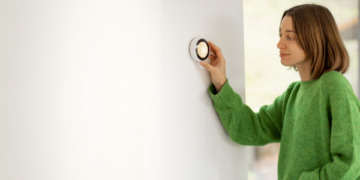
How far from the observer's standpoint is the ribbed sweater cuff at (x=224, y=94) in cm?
79

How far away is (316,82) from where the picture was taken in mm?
832

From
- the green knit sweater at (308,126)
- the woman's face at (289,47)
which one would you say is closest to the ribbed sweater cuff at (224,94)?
the green knit sweater at (308,126)

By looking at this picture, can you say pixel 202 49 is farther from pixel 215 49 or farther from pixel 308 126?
pixel 308 126

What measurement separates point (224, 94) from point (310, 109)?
244 millimetres

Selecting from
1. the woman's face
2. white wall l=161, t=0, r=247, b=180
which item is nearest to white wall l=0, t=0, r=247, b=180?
white wall l=161, t=0, r=247, b=180

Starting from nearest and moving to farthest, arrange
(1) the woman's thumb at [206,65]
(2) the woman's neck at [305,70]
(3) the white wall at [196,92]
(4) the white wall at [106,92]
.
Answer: (4) the white wall at [106,92] → (3) the white wall at [196,92] → (1) the woman's thumb at [206,65] → (2) the woman's neck at [305,70]

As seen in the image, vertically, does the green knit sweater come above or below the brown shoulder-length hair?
below

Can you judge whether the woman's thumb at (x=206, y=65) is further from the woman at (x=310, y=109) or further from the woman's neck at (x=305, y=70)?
the woman's neck at (x=305, y=70)

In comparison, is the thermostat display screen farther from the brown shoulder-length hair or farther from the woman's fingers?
the brown shoulder-length hair

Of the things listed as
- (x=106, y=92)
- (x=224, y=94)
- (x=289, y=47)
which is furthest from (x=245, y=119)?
(x=106, y=92)

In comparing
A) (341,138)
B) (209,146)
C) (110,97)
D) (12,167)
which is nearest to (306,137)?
(341,138)

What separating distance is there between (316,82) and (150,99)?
0.49 metres

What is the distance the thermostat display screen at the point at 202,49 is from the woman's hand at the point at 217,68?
0.10 feet

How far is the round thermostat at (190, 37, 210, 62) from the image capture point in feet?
2.36
